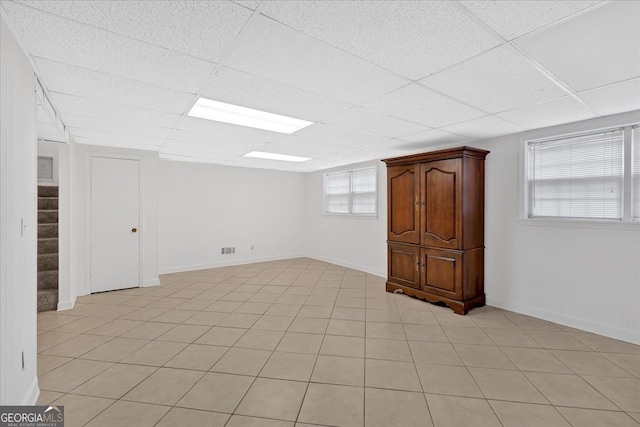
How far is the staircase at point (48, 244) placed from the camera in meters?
3.77

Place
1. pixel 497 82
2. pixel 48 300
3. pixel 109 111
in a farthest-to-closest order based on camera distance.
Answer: pixel 48 300 → pixel 109 111 → pixel 497 82

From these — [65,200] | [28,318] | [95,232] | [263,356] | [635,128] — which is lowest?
[263,356]

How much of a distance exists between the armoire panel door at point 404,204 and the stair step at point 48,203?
5.01m

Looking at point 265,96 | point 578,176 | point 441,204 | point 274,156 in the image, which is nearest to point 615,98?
point 578,176

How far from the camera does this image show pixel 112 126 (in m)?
3.34

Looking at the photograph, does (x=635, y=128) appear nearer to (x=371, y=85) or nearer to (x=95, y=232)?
(x=371, y=85)

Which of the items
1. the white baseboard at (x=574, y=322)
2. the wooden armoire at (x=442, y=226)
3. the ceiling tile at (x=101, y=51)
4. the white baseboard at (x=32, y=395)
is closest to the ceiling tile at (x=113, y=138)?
the ceiling tile at (x=101, y=51)

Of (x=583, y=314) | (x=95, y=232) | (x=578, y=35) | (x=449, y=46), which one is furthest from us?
(x=95, y=232)

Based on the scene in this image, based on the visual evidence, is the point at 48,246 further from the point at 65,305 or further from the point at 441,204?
the point at 441,204

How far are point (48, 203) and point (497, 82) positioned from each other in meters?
5.63

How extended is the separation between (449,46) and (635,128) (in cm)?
273

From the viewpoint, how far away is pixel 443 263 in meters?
3.83

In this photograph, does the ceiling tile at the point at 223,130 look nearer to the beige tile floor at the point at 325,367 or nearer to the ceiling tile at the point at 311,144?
the ceiling tile at the point at 311,144

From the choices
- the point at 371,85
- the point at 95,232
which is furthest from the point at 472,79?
the point at 95,232
